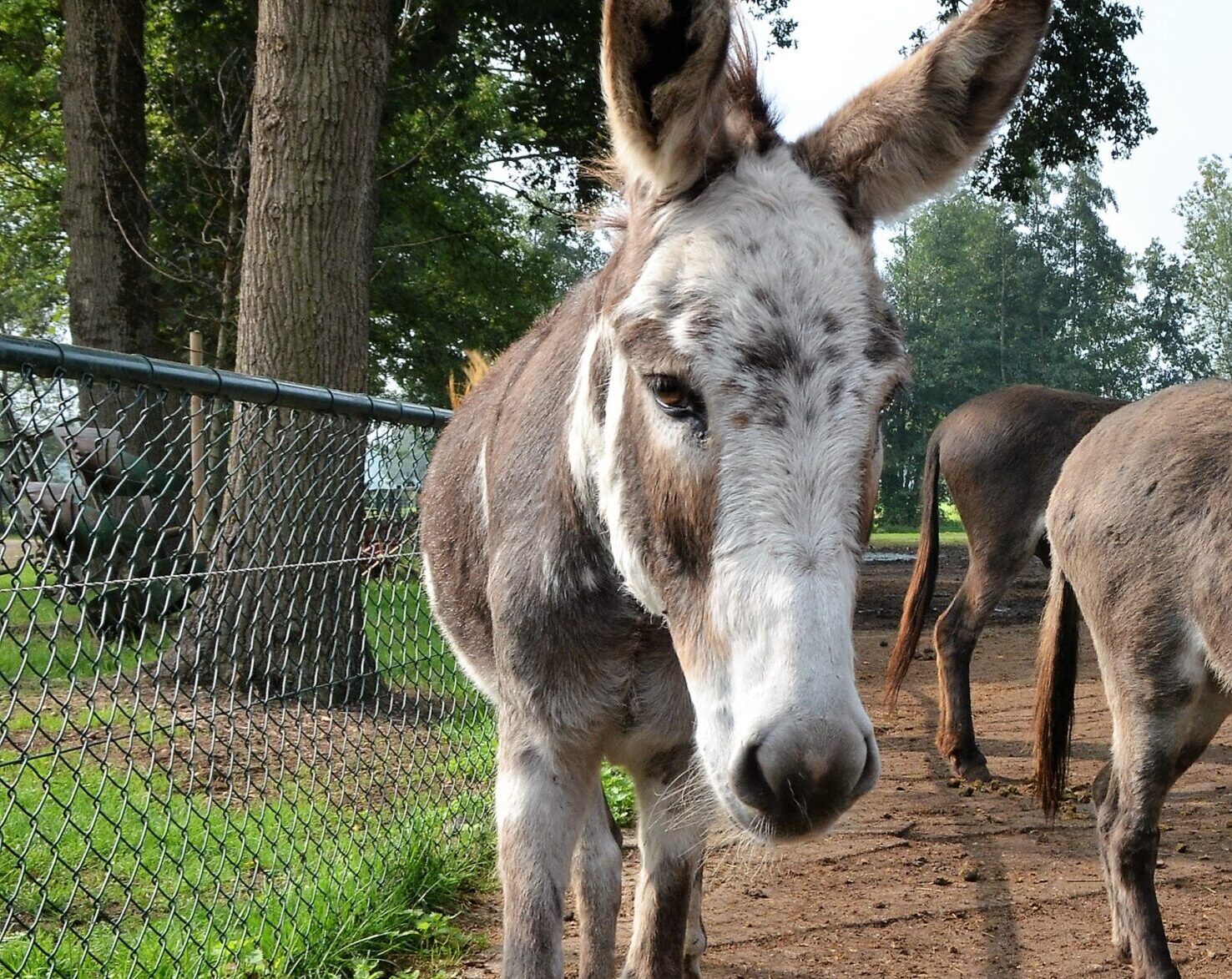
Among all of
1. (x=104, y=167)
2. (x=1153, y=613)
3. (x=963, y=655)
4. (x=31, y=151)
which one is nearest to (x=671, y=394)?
(x=1153, y=613)

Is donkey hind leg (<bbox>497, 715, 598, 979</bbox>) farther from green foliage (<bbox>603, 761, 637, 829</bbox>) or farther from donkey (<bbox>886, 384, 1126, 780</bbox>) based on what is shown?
donkey (<bbox>886, 384, 1126, 780</bbox>)

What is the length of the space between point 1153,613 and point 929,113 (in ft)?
7.91

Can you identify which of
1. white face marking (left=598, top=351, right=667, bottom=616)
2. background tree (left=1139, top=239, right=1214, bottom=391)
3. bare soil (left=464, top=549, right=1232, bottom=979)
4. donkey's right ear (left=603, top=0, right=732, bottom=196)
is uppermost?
background tree (left=1139, top=239, right=1214, bottom=391)

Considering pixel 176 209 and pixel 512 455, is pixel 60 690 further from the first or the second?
pixel 176 209

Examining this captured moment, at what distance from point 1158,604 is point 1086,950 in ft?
4.07

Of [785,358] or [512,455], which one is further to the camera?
[512,455]

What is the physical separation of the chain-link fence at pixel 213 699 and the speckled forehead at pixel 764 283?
1406 millimetres

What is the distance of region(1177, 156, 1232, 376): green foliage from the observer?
5338cm

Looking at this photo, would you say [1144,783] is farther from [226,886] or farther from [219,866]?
[219,866]

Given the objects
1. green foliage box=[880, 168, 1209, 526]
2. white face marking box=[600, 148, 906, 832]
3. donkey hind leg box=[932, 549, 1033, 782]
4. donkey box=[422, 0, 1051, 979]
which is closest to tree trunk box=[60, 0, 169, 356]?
donkey hind leg box=[932, 549, 1033, 782]

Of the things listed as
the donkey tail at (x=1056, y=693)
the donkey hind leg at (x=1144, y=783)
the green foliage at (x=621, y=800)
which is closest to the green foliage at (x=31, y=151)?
the green foliage at (x=621, y=800)

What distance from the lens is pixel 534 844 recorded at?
235 centimetres

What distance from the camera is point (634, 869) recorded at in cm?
459

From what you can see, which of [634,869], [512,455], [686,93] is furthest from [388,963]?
[686,93]
